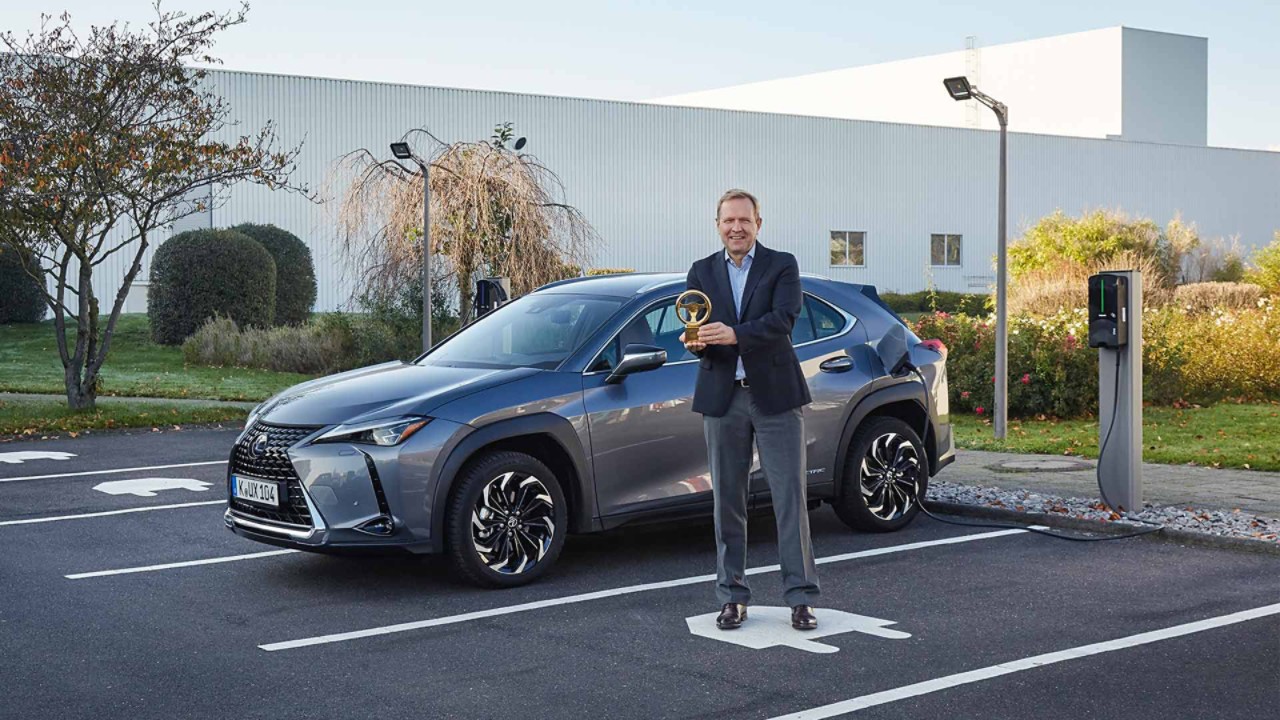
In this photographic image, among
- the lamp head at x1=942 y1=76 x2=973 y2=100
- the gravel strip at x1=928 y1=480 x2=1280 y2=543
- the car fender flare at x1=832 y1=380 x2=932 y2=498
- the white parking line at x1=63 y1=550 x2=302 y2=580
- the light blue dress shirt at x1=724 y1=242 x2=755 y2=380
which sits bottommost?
the white parking line at x1=63 y1=550 x2=302 y2=580

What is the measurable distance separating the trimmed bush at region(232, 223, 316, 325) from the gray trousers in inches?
1062

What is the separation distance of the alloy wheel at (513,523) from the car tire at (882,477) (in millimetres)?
2159

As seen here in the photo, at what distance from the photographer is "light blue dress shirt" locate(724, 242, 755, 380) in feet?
21.5

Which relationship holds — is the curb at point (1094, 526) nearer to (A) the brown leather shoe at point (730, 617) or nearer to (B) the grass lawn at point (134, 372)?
(A) the brown leather shoe at point (730, 617)

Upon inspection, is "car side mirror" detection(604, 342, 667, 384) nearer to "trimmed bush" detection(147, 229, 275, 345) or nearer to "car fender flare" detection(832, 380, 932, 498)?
"car fender flare" detection(832, 380, 932, 498)

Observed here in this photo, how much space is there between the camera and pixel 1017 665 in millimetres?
6070

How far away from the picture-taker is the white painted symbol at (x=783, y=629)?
6.47 metres

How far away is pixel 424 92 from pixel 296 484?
1464 inches

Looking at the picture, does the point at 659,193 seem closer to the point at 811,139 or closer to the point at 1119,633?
the point at 811,139

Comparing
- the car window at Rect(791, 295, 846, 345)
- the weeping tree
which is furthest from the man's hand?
the weeping tree

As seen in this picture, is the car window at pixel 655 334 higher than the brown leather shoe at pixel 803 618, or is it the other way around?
the car window at pixel 655 334

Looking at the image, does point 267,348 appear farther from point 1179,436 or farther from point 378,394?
point 378,394

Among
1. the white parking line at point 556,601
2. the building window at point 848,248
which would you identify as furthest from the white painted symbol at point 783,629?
the building window at point 848,248

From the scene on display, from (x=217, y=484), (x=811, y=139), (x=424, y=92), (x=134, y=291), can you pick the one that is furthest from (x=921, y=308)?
(x=217, y=484)
